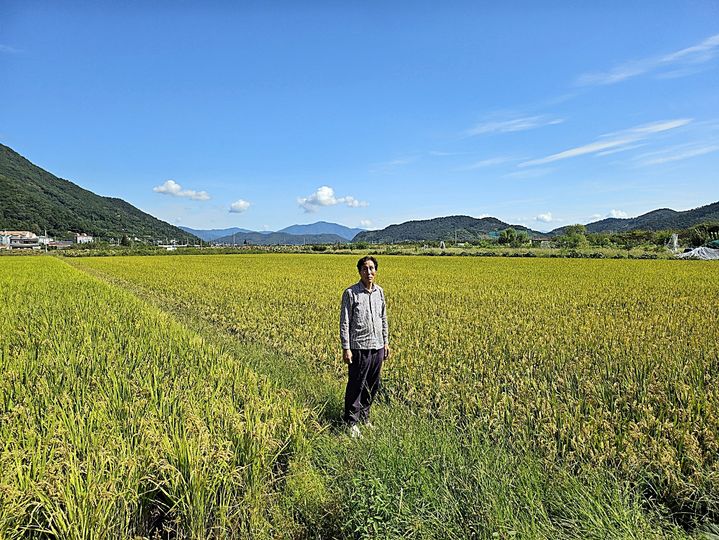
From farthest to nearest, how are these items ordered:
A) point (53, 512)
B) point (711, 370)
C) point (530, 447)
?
point (711, 370) < point (530, 447) < point (53, 512)

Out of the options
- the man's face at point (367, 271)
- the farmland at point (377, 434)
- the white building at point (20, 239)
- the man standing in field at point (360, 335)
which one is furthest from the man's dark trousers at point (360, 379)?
the white building at point (20, 239)

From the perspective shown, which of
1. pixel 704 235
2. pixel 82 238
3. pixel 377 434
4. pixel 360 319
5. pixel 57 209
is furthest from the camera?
pixel 57 209

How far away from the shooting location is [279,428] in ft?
12.8

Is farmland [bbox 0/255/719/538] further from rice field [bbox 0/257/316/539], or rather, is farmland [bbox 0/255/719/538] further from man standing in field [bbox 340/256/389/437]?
man standing in field [bbox 340/256/389/437]

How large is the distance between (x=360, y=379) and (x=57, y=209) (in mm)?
140778

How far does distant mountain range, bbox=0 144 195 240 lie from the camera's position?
358ft

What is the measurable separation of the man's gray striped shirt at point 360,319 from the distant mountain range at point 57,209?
409 feet

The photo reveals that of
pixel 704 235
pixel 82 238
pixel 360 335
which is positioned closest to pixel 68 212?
pixel 82 238

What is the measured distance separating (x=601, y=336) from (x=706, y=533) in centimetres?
603

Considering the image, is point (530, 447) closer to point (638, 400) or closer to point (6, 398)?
point (638, 400)

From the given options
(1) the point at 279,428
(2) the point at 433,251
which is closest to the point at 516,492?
(1) the point at 279,428

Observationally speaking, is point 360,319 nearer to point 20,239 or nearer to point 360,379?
point 360,379

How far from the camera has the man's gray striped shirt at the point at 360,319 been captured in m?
4.80

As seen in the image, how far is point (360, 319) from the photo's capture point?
4812mm
